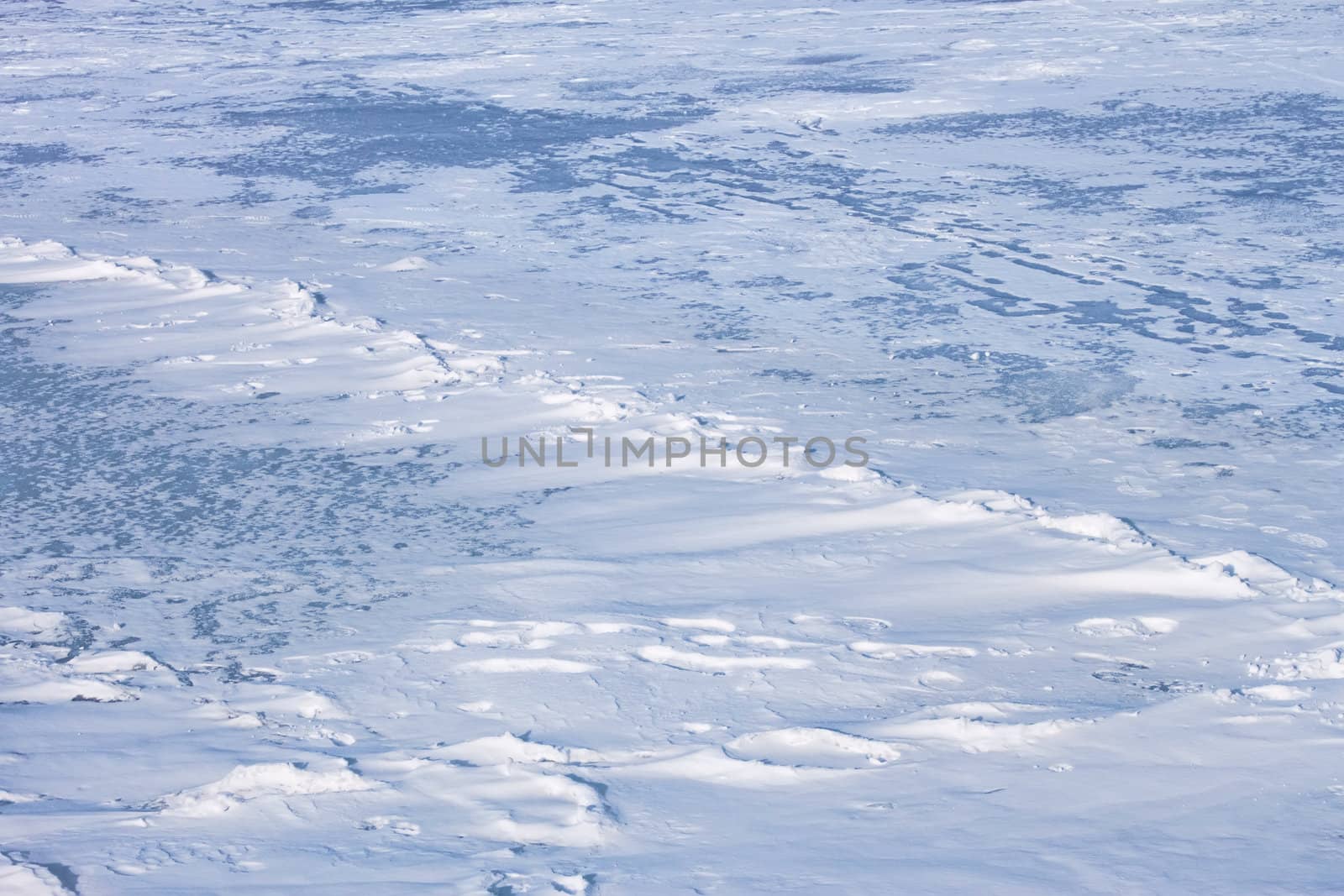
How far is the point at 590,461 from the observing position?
3.43 meters

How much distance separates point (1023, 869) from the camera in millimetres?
1898

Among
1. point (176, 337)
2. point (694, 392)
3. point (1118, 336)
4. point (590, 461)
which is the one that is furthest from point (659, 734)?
point (176, 337)

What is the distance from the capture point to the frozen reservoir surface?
2037 millimetres

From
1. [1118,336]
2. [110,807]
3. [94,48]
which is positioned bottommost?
[110,807]

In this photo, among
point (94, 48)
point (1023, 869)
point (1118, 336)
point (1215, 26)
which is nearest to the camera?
point (1023, 869)

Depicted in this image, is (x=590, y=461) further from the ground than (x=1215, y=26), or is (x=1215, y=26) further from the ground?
(x=1215, y=26)

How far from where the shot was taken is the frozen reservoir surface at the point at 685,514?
6.68ft

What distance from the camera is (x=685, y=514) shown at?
124 inches

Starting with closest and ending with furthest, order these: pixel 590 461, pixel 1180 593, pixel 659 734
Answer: pixel 659 734 → pixel 1180 593 → pixel 590 461

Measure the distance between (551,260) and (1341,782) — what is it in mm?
3473

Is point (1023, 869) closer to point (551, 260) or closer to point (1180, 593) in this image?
point (1180, 593)

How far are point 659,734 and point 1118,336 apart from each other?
7.71 ft

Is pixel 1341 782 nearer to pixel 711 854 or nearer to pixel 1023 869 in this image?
pixel 1023 869

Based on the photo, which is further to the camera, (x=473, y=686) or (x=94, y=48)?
(x=94, y=48)
